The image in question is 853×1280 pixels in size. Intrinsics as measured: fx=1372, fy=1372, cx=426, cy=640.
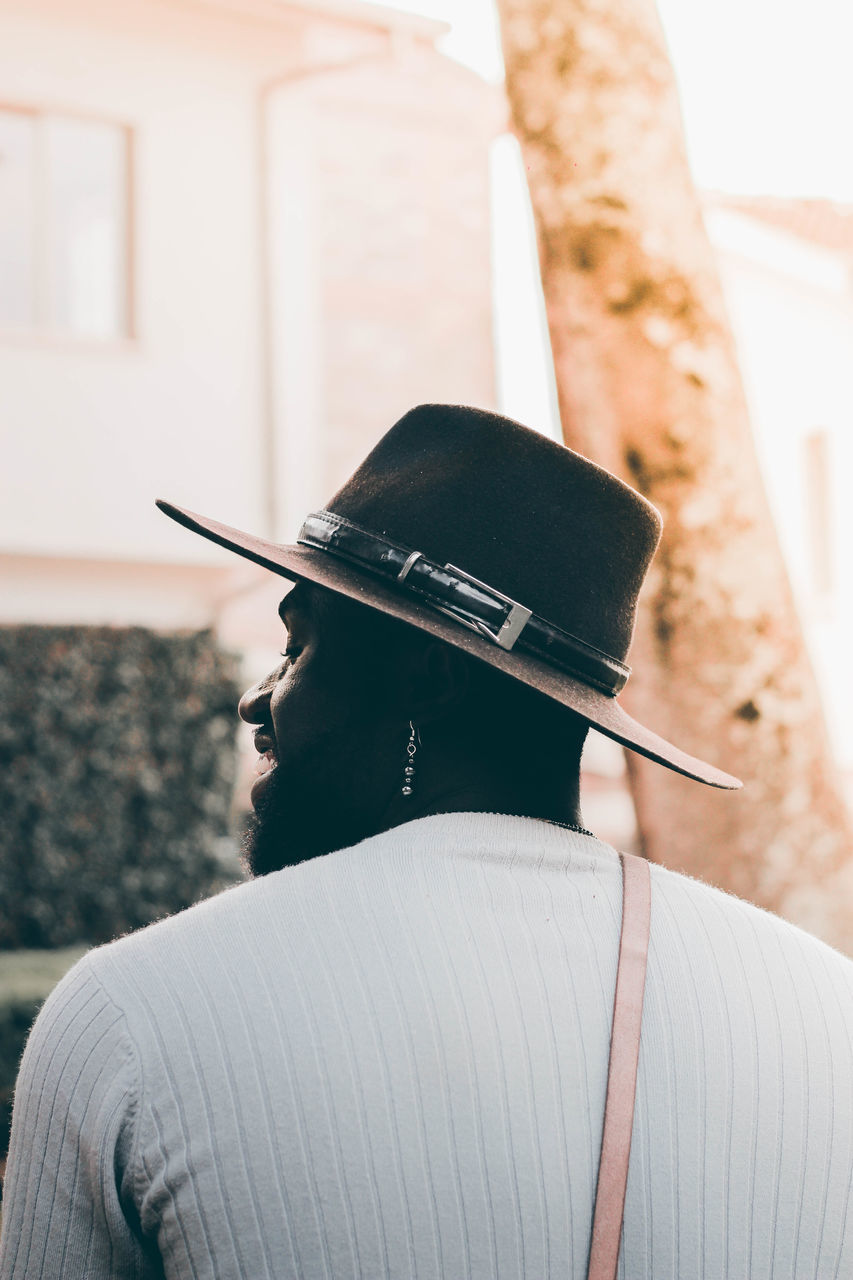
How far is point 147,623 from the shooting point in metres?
8.77

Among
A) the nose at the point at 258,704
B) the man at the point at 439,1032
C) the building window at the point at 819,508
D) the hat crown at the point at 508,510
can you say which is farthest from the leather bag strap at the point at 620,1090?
the building window at the point at 819,508

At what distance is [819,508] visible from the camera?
16.2 m

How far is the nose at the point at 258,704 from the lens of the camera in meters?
1.66

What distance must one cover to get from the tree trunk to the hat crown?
6.91ft

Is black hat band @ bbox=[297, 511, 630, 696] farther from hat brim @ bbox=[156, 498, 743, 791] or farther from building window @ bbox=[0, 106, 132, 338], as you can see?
building window @ bbox=[0, 106, 132, 338]

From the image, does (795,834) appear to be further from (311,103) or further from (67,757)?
(311,103)

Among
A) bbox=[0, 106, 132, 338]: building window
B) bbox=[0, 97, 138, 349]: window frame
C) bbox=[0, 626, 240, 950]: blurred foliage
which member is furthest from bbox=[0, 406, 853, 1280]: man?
bbox=[0, 106, 132, 338]: building window

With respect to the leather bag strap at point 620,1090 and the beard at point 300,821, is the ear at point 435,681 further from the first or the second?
the leather bag strap at point 620,1090

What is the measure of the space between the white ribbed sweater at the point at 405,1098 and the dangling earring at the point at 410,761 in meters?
0.12

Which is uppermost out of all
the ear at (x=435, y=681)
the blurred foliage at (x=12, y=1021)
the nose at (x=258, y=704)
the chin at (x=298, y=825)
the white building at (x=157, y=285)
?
the white building at (x=157, y=285)

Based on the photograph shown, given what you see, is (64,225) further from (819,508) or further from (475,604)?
(819,508)

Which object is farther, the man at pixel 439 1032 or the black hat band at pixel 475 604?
the black hat band at pixel 475 604

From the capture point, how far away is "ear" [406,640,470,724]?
147 cm

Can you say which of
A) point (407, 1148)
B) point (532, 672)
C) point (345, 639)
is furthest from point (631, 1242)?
point (345, 639)
